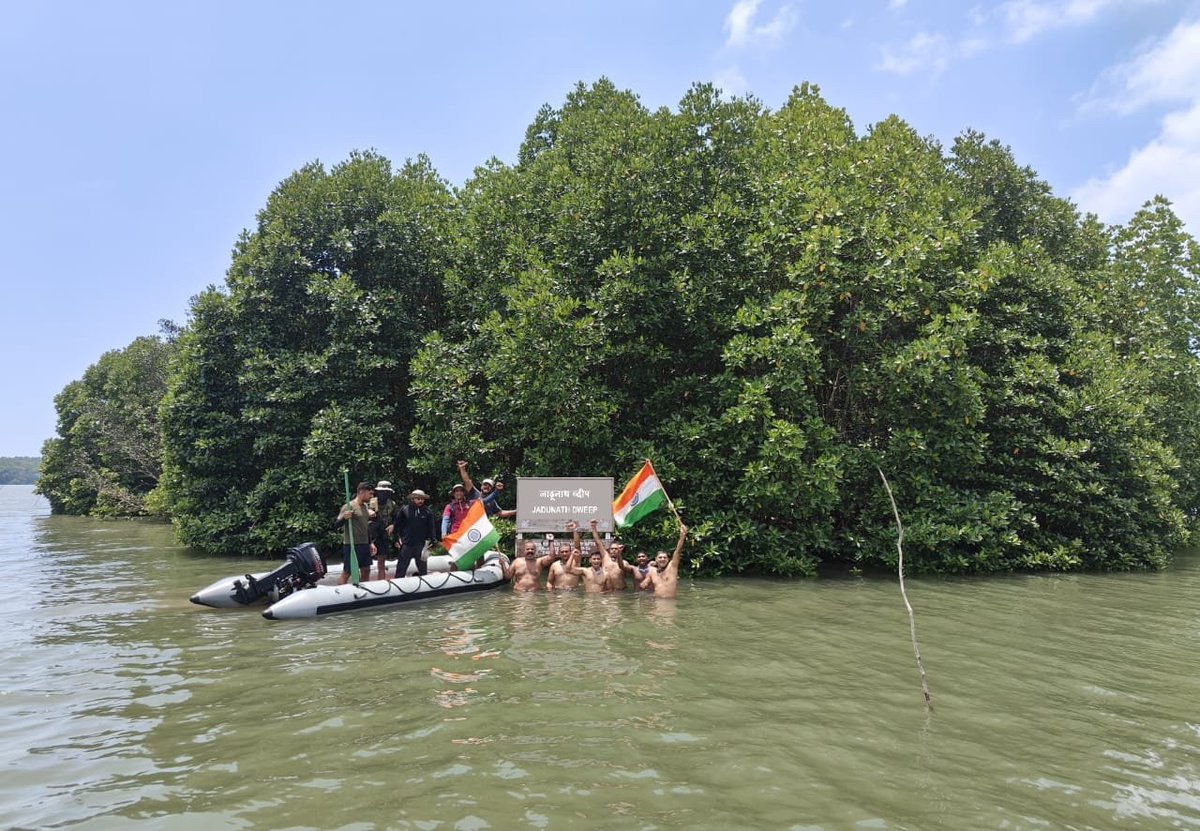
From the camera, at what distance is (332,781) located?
197 inches

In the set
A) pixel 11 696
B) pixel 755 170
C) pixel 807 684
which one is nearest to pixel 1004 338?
pixel 755 170

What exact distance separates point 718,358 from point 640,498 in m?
4.83

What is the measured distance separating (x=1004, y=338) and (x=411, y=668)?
15593 mm

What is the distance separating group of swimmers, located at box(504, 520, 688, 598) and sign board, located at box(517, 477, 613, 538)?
20 cm

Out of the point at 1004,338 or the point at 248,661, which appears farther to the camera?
the point at 1004,338

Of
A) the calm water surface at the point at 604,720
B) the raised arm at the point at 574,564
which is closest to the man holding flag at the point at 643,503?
the raised arm at the point at 574,564

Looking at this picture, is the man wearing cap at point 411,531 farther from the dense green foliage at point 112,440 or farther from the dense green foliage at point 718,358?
the dense green foliage at point 112,440

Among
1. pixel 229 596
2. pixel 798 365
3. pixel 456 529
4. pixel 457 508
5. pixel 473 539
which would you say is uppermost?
pixel 798 365

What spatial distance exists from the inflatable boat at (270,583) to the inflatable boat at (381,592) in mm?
619

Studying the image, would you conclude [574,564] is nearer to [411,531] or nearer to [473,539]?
[473,539]

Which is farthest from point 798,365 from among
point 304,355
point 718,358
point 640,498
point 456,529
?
point 304,355

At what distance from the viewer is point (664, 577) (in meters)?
12.7

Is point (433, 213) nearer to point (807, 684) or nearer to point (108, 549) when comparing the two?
point (108, 549)

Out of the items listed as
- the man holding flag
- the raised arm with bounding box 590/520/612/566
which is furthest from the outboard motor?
the man holding flag
